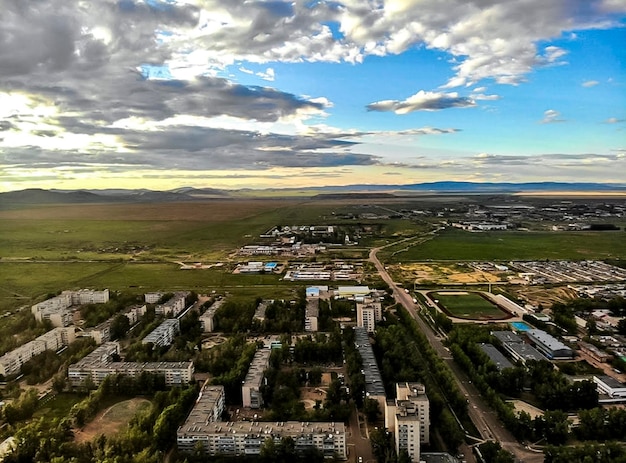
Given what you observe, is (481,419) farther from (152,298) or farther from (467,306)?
(152,298)

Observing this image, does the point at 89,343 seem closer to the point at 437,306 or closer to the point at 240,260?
the point at 437,306

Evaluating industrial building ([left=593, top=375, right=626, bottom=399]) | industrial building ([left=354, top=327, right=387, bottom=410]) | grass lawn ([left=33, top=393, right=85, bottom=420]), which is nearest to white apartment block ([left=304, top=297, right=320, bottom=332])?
industrial building ([left=354, top=327, right=387, bottom=410])

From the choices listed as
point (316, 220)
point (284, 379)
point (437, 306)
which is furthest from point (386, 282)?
point (316, 220)

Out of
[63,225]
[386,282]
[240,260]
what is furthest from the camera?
[63,225]

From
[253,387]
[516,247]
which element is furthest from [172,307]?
[516,247]

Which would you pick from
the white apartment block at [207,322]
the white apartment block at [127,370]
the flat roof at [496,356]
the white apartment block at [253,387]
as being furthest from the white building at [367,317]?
the white apartment block at [127,370]
